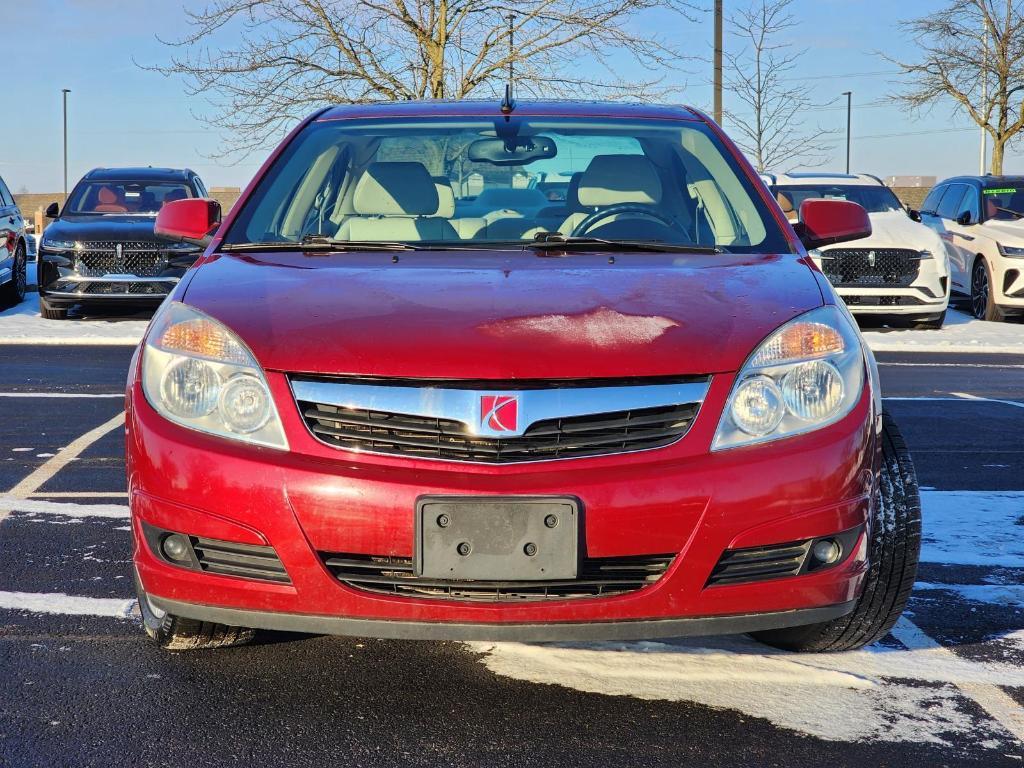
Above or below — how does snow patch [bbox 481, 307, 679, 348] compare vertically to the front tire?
above

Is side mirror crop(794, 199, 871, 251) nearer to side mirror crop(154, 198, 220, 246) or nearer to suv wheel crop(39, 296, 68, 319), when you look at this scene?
side mirror crop(154, 198, 220, 246)

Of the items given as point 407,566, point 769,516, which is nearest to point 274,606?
point 407,566

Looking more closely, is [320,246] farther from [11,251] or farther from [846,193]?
[11,251]

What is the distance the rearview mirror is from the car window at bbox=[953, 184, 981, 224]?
12.5m

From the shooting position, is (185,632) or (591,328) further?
(185,632)

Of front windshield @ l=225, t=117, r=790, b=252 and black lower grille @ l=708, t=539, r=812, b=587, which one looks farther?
front windshield @ l=225, t=117, r=790, b=252

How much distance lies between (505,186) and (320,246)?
81cm

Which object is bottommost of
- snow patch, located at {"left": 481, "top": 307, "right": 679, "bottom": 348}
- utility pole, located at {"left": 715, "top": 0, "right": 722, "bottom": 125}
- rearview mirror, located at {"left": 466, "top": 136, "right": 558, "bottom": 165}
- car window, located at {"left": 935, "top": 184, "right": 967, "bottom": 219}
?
snow patch, located at {"left": 481, "top": 307, "right": 679, "bottom": 348}

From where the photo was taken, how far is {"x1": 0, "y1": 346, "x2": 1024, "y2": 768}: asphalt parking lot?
9.71ft

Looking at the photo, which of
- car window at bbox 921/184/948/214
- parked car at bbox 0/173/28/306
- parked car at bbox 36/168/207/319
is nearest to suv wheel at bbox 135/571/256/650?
parked car at bbox 36/168/207/319

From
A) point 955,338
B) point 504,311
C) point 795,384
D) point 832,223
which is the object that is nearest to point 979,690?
point 795,384

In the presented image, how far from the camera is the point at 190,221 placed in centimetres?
456

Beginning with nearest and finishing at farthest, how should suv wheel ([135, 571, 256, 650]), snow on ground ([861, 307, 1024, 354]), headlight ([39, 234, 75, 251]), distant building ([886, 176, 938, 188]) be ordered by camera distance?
suv wheel ([135, 571, 256, 650]), snow on ground ([861, 307, 1024, 354]), headlight ([39, 234, 75, 251]), distant building ([886, 176, 938, 188])

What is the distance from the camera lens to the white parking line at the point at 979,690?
3146mm
